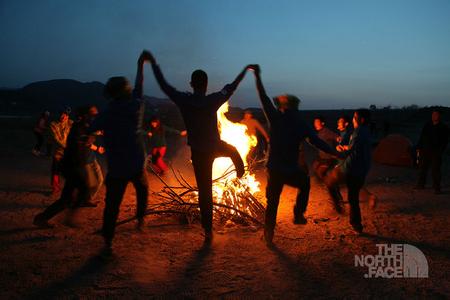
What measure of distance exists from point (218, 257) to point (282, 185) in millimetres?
1210

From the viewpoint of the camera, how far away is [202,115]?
4.48 m

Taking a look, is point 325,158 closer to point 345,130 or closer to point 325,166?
point 325,166

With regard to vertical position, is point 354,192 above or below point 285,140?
below

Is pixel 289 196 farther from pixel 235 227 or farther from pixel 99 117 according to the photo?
pixel 99 117

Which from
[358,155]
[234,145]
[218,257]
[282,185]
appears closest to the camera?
[218,257]

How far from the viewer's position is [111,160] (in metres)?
4.14

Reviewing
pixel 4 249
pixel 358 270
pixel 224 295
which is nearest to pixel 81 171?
pixel 4 249

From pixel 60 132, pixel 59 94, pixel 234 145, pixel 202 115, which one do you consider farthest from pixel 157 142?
pixel 59 94

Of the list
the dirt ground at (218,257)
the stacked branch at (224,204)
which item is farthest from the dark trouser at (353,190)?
the stacked branch at (224,204)

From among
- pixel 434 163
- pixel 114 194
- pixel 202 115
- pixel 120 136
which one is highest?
pixel 202 115

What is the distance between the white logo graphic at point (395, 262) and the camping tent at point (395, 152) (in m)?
8.07

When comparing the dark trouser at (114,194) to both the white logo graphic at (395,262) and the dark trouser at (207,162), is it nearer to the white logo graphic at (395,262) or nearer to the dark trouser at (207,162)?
the dark trouser at (207,162)

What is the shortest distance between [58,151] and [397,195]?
7.32 m

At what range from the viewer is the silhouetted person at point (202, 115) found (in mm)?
4484
